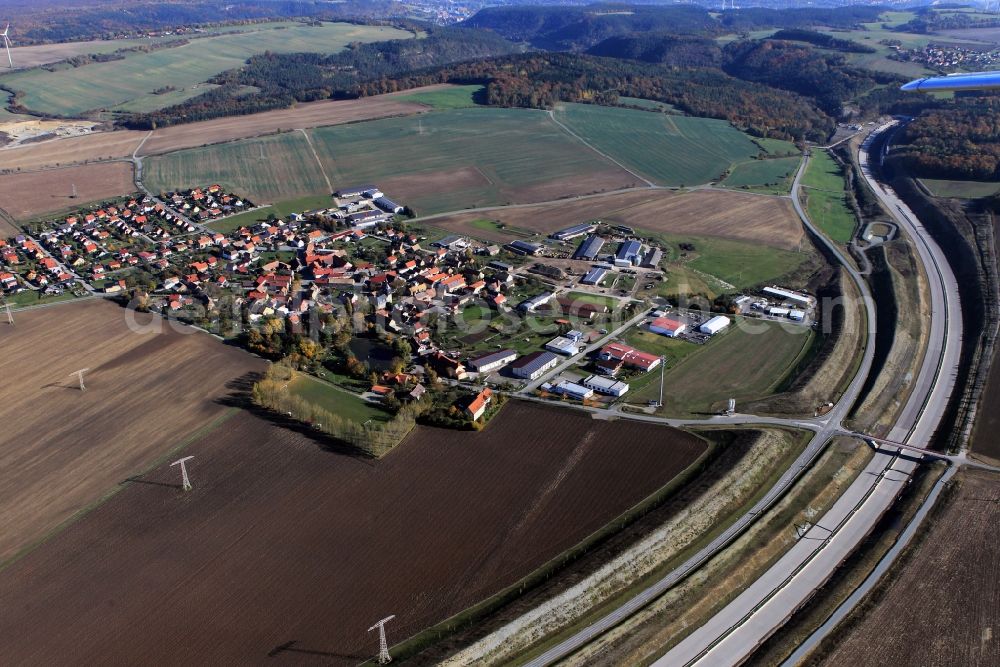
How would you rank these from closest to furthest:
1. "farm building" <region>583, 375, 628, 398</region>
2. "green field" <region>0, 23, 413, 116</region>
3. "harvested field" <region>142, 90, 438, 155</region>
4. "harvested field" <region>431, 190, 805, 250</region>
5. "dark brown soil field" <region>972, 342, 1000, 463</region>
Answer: "dark brown soil field" <region>972, 342, 1000, 463</region> < "farm building" <region>583, 375, 628, 398</region> < "harvested field" <region>431, 190, 805, 250</region> < "harvested field" <region>142, 90, 438, 155</region> < "green field" <region>0, 23, 413, 116</region>

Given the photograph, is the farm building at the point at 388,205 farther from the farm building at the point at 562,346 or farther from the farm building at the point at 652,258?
the farm building at the point at 562,346

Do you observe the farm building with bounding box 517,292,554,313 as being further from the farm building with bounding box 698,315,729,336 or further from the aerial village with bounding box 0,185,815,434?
the farm building with bounding box 698,315,729,336

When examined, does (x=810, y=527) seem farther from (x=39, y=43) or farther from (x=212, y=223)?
(x=39, y=43)

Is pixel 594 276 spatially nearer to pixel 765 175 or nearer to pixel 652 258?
pixel 652 258

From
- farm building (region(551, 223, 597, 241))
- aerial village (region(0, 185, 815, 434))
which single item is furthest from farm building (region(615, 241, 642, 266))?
farm building (region(551, 223, 597, 241))

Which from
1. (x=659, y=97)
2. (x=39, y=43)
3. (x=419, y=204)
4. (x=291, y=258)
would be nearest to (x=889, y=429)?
(x=291, y=258)

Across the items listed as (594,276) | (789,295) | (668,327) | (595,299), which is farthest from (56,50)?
(789,295)

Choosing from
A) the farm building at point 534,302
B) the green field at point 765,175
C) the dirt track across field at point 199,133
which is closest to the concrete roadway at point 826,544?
the farm building at point 534,302
